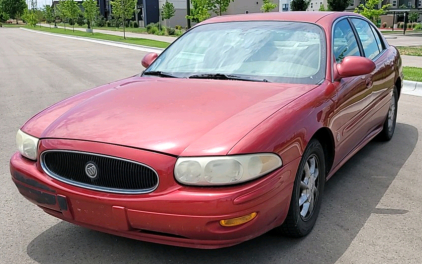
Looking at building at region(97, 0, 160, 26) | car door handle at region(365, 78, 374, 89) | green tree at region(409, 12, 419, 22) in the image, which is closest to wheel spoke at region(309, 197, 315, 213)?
car door handle at region(365, 78, 374, 89)

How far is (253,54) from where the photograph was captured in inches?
153

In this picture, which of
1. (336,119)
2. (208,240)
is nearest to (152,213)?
(208,240)

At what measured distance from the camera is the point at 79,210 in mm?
2771

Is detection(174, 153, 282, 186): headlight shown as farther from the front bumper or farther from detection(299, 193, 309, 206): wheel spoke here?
detection(299, 193, 309, 206): wheel spoke

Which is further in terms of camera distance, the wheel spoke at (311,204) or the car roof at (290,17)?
the car roof at (290,17)

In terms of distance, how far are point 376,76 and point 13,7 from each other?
132882mm

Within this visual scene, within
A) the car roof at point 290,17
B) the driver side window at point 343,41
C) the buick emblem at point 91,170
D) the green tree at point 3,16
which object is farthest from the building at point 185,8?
the green tree at point 3,16

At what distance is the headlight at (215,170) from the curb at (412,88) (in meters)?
7.67

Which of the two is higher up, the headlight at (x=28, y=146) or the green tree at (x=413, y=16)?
the green tree at (x=413, y=16)

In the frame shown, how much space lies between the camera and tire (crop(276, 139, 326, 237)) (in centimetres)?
302

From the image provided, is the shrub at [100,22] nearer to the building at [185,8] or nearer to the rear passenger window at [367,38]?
the building at [185,8]

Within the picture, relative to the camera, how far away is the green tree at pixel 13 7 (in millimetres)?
120938

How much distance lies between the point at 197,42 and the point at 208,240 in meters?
2.29

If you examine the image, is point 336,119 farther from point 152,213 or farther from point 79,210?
point 79,210
